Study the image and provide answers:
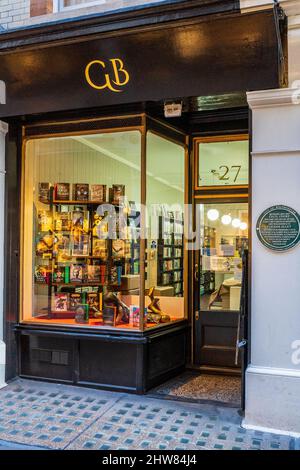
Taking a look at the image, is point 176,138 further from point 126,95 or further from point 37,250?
point 37,250

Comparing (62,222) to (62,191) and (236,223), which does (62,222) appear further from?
(236,223)

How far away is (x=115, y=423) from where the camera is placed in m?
4.12

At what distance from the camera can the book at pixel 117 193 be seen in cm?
560

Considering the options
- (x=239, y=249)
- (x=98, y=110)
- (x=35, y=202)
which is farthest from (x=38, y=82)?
(x=239, y=249)

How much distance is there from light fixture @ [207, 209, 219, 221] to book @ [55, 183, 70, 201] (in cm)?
185

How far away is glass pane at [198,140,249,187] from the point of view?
18.6 feet

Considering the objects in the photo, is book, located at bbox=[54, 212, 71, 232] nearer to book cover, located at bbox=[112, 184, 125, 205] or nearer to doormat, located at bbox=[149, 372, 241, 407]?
book cover, located at bbox=[112, 184, 125, 205]

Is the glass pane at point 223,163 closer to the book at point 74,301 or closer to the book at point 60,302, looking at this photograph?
the book at point 74,301

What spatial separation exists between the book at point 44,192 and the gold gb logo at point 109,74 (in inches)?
70.6

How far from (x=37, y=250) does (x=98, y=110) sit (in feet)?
6.22

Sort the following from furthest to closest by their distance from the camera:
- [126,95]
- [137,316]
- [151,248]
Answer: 1. [151,248]
2. [137,316]
3. [126,95]

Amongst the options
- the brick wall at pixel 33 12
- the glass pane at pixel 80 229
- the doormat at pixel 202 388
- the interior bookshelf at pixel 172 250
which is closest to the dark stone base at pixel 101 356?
the doormat at pixel 202 388

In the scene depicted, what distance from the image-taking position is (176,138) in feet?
18.5

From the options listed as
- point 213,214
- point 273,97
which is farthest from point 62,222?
point 273,97
